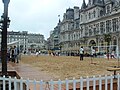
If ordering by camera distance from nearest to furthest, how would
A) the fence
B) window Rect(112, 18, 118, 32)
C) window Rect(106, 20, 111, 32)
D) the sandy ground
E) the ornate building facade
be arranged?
the fence → the sandy ground → window Rect(112, 18, 118, 32) → the ornate building facade → window Rect(106, 20, 111, 32)

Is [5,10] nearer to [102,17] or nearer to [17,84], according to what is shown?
[17,84]

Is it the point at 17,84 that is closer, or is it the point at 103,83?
the point at 17,84

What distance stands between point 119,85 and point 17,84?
326cm

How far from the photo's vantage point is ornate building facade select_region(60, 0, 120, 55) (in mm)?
60000

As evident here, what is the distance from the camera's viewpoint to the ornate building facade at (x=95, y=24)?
60000mm

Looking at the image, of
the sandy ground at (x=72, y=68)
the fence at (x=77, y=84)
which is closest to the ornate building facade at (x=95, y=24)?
the sandy ground at (x=72, y=68)

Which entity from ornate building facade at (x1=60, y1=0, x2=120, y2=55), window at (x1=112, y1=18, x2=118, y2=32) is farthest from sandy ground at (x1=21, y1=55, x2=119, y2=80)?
window at (x1=112, y1=18, x2=118, y2=32)

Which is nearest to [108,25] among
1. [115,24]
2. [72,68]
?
[115,24]

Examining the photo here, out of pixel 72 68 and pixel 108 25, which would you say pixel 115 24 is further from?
pixel 72 68

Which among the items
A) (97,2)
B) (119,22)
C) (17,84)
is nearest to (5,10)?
(17,84)

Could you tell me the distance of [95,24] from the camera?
230ft

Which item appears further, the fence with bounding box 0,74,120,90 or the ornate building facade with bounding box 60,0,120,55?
the ornate building facade with bounding box 60,0,120,55

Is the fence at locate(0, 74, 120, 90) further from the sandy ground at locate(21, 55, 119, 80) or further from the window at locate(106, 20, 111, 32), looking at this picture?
the window at locate(106, 20, 111, 32)

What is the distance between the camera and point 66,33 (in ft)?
320
